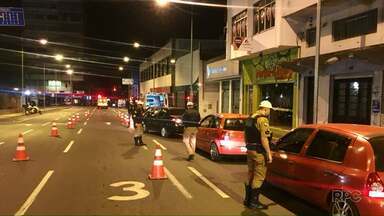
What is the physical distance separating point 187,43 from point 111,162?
4695cm

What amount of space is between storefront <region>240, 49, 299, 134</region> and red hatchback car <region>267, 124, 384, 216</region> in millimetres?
14748

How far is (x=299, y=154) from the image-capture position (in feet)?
27.3

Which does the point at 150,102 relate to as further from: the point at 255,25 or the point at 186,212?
the point at 186,212

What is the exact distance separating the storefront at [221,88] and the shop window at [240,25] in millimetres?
2778

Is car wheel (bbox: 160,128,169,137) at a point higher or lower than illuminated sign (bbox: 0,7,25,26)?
lower

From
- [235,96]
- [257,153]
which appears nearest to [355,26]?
[257,153]

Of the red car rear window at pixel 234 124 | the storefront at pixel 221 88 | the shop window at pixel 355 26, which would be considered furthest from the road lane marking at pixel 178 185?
the storefront at pixel 221 88

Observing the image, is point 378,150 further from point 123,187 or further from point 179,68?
point 179,68

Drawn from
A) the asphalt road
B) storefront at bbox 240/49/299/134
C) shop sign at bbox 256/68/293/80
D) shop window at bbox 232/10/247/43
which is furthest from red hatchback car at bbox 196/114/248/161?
shop window at bbox 232/10/247/43

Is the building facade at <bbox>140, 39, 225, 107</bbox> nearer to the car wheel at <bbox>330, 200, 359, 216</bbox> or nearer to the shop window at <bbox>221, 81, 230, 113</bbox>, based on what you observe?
the shop window at <bbox>221, 81, 230, 113</bbox>

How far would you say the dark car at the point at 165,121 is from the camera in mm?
22672

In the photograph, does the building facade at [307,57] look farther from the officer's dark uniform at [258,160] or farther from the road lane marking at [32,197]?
the road lane marking at [32,197]

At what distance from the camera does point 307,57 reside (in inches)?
786

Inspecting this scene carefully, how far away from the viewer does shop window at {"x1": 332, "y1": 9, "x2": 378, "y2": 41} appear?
54.6 feet
